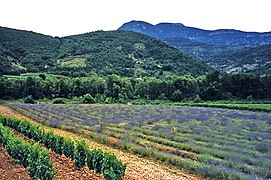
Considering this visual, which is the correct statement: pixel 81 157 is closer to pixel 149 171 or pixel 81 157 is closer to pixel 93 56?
pixel 149 171

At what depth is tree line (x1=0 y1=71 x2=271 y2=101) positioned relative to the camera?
54.9 m

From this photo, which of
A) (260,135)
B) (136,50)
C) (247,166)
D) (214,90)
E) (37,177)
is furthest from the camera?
(136,50)

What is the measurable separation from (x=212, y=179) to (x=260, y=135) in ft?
28.2

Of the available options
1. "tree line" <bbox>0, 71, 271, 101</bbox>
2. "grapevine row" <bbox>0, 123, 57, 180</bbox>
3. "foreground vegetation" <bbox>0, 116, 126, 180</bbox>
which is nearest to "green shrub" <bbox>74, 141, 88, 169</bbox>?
"foreground vegetation" <bbox>0, 116, 126, 180</bbox>

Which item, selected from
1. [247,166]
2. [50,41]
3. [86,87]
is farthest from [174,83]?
[50,41]

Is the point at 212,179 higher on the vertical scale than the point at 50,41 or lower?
lower

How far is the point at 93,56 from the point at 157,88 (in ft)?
162

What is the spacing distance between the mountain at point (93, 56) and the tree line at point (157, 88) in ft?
69.9

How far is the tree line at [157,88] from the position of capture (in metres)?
54.9

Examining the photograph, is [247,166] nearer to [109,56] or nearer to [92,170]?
[92,170]

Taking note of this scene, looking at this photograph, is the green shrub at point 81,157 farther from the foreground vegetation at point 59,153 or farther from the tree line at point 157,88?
the tree line at point 157,88

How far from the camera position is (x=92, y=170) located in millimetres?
9945

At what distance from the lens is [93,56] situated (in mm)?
102125

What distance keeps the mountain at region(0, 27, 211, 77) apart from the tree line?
21.3 metres
